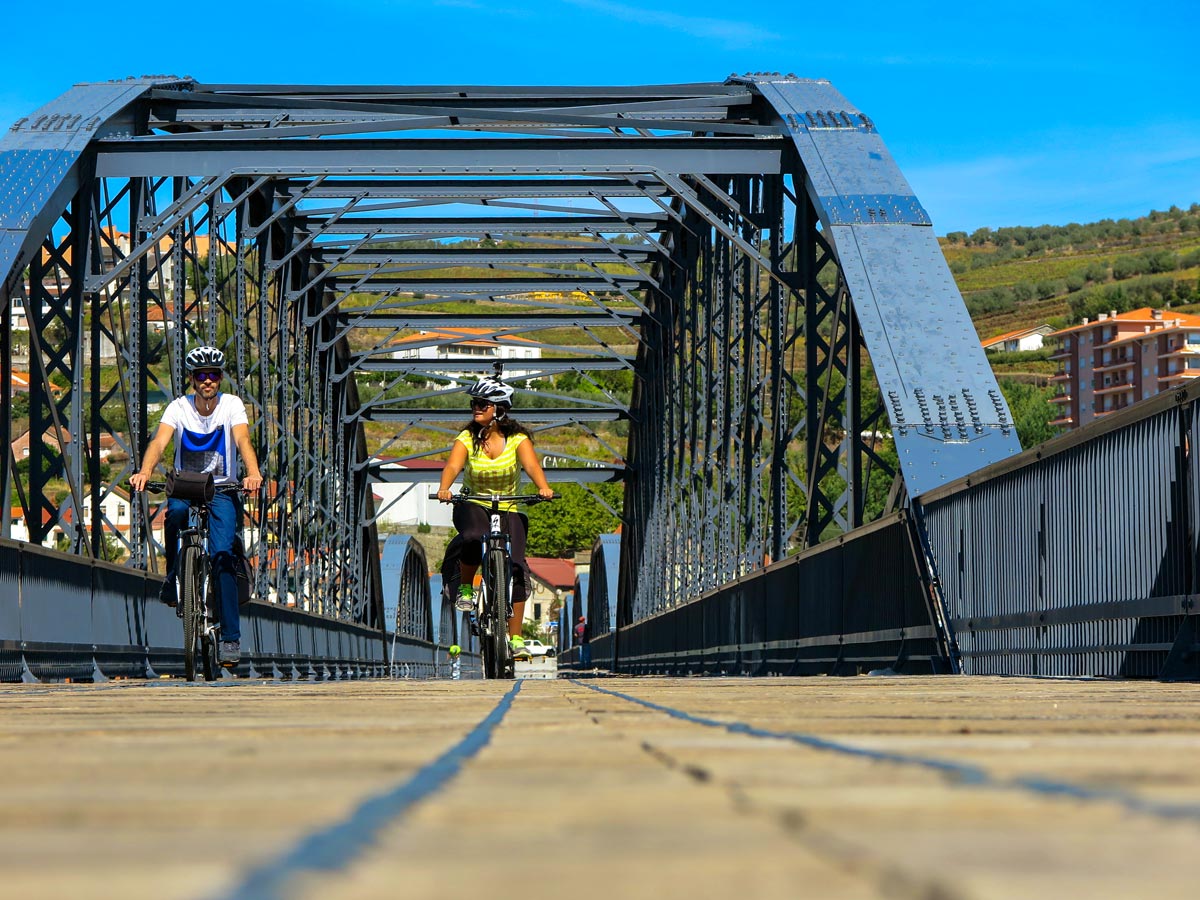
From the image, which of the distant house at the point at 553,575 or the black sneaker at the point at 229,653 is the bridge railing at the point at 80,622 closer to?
the black sneaker at the point at 229,653

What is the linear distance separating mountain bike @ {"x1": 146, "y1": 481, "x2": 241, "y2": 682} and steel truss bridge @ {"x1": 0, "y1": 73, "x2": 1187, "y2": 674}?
0.85 m

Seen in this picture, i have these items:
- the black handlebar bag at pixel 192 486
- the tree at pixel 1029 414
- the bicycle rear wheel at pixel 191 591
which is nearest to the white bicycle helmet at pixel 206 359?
the black handlebar bag at pixel 192 486

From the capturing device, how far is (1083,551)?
7.46m

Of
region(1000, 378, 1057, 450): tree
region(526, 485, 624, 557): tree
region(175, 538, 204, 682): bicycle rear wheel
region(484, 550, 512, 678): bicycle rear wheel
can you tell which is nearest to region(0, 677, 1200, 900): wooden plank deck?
region(175, 538, 204, 682): bicycle rear wheel

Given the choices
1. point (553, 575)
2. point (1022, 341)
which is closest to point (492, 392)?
point (553, 575)

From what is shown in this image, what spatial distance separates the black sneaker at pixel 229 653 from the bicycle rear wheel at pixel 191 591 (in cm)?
16

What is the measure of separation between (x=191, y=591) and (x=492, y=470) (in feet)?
5.72

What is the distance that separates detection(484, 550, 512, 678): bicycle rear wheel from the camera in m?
10.0

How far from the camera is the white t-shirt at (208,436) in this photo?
960 centimetres

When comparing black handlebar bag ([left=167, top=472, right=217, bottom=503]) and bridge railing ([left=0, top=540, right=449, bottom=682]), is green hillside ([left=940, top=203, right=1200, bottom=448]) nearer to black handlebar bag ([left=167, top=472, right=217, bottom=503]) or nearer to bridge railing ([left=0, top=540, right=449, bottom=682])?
bridge railing ([left=0, top=540, right=449, bottom=682])

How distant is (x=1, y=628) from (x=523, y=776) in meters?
7.39

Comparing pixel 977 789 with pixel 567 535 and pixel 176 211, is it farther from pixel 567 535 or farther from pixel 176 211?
pixel 567 535

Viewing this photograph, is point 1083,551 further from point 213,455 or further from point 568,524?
point 568,524

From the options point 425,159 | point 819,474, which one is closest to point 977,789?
point 819,474
